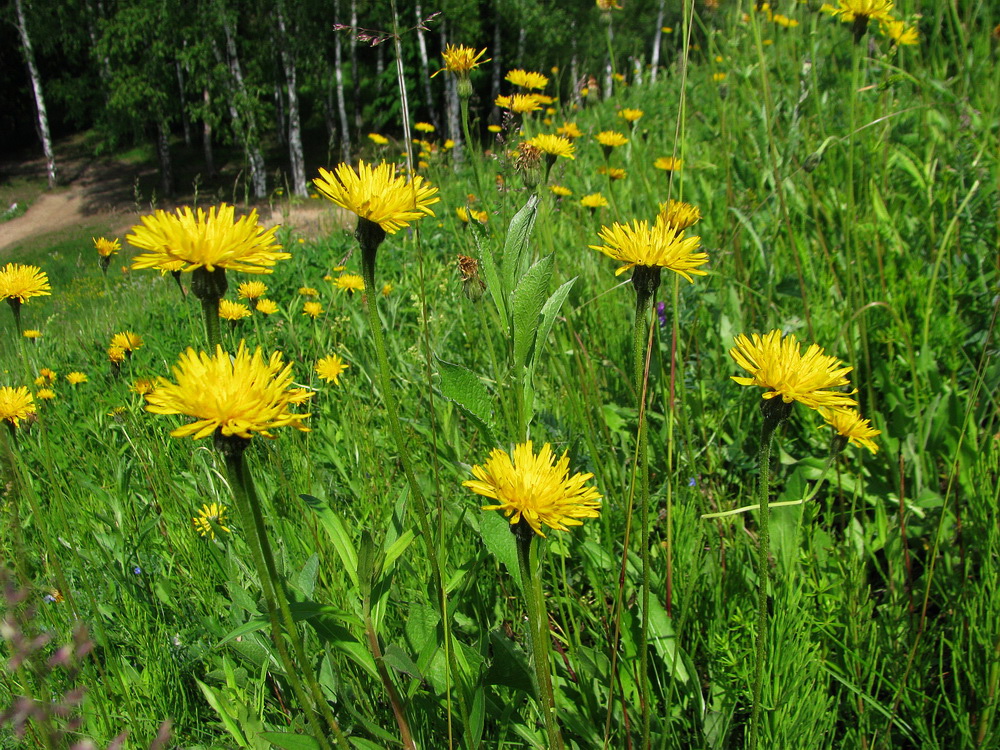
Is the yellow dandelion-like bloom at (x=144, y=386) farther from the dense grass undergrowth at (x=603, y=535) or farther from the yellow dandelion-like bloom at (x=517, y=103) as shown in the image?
the yellow dandelion-like bloom at (x=517, y=103)

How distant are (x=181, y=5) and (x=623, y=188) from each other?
18635mm

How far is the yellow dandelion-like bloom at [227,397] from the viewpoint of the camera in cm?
61

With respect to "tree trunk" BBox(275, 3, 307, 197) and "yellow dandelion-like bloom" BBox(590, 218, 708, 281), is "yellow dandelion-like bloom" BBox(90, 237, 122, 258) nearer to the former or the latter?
"yellow dandelion-like bloom" BBox(590, 218, 708, 281)

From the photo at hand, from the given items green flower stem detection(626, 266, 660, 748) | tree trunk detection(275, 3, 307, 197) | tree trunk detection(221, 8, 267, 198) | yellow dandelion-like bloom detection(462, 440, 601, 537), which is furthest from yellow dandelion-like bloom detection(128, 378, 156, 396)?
tree trunk detection(275, 3, 307, 197)

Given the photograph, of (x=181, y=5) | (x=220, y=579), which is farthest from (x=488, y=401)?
(x=181, y=5)

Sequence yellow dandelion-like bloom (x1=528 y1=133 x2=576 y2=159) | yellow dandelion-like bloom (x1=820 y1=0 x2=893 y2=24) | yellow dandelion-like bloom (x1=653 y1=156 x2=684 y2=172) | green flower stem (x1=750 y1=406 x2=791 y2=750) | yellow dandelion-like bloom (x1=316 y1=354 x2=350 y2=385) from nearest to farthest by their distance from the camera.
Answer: green flower stem (x1=750 y1=406 x2=791 y2=750) → yellow dandelion-like bloom (x1=653 y1=156 x2=684 y2=172) → yellow dandelion-like bloom (x1=820 y1=0 x2=893 y2=24) → yellow dandelion-like bloom (x1=528 y1=133 x2=576 y2=159) → yellow dandelion-like bloom (x1=316 y1=354 x2=350 y2=385)

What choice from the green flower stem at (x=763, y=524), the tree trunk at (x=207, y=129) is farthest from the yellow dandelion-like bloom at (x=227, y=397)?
the tree trunk at (x=207, y=129)

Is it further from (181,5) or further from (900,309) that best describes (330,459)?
(181,5)

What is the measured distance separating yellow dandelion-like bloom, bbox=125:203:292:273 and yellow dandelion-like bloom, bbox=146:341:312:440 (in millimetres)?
102

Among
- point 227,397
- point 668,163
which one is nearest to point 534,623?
point 227,397

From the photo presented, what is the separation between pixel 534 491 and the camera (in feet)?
2.37

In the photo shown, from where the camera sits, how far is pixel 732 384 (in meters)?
1.80

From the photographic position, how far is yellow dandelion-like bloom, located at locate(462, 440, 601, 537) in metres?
0.70

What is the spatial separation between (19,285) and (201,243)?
94 centimetres
